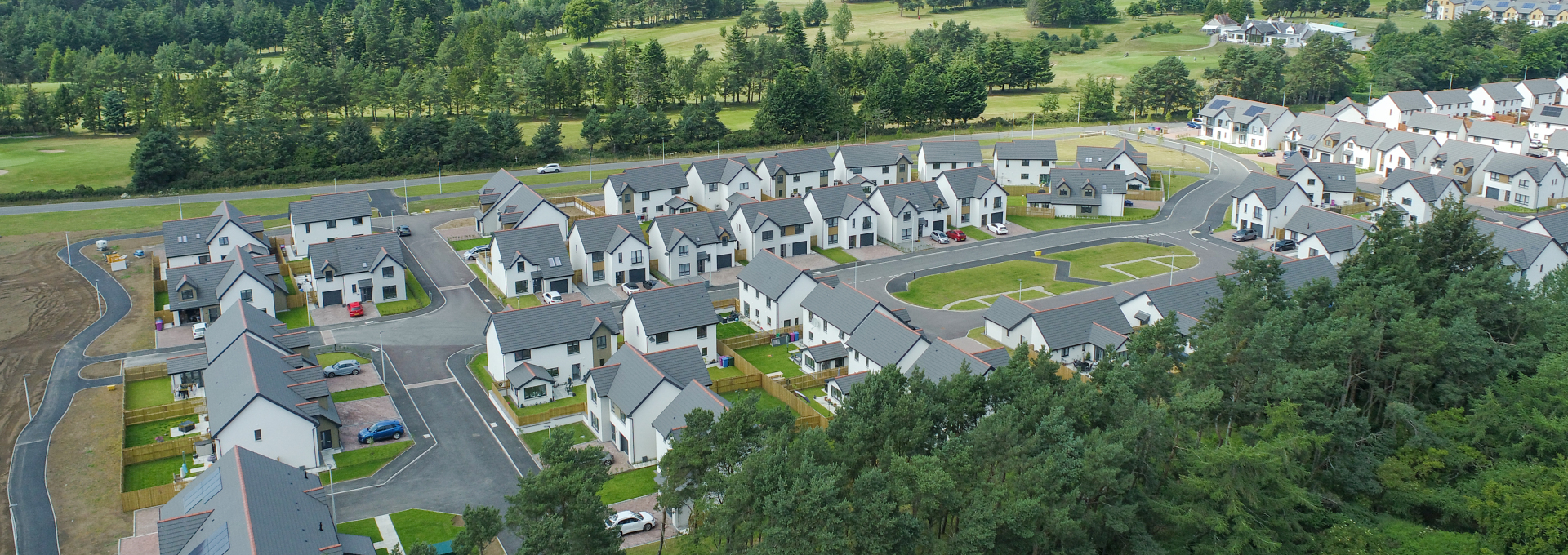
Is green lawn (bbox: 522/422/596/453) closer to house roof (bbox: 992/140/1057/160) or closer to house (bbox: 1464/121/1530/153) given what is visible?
house roof (bbox: 992/140/1057/160)

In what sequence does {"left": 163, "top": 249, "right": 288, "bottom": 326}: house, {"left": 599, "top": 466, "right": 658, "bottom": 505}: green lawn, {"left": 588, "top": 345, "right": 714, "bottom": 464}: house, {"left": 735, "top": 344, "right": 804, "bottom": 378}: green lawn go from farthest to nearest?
1. {"left": 163, "top": 249, "right": 288, "bottom": 326}: house
2. {"left": 735, "top": 344, "right": 804, "bottom": 378}: green lawn
3. {"left": 588, "top": 345, "right": 714, "bottom": 464}: house
4. {"left": 599, "top": 466, "right": 658, "bottom": 505}: green lawn

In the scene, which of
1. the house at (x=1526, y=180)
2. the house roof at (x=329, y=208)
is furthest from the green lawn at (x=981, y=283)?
the house at (x=1526, y=180)

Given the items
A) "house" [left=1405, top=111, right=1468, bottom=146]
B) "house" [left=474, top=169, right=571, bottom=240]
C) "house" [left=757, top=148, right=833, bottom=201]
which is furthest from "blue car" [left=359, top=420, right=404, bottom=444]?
"house" [left=1405, top=111, right=1468, bottom=146]

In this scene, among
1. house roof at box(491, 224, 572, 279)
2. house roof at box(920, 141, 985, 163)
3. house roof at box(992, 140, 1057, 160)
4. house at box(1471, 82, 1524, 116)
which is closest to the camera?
house roof at box(491, 224, 572, 279)

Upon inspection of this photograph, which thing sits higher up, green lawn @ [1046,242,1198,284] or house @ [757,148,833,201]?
house @ [757,148,833,201]

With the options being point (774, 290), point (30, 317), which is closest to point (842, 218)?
point (774, 290)

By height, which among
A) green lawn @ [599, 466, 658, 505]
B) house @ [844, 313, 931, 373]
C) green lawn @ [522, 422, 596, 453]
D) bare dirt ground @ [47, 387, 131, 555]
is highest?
house @ [844, 313, 931, 373]

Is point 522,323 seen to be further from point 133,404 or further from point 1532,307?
point 1532,307

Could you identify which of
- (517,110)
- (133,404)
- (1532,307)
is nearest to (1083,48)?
(517,110)

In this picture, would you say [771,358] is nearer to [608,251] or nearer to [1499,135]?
[608,251]
